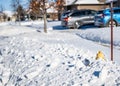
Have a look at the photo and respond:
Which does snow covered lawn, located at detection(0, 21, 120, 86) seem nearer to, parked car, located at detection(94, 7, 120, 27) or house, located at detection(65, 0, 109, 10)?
parked car, located at detection(94, 7, 120, 27)

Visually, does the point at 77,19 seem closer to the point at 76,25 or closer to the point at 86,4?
the point at 76,25

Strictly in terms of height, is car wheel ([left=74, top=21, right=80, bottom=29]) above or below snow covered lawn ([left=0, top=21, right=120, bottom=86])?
below

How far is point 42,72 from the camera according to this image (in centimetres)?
819

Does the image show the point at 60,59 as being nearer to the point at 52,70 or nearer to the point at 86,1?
the point at 52,70

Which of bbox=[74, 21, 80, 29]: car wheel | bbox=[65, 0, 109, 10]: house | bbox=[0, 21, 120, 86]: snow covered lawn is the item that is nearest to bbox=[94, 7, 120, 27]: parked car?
bbox=[74, 21, 80, 29]: car wheel

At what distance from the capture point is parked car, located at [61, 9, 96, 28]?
31.5 m

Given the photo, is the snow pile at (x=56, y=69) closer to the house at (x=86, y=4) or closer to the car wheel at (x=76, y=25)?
the car wheel at (x=76, y=25)

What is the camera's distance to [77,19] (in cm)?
3178

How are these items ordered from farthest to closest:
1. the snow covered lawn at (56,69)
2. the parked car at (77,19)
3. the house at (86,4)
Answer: the house at (86,4)
the parked car at (77,19)
the snow covered lawn at (56,69)

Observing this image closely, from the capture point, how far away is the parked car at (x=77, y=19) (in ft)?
103

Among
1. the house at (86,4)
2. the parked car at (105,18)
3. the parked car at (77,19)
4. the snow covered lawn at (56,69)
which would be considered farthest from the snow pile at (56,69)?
the house at (86,4)

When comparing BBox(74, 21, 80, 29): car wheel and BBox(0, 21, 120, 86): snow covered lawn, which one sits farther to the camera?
BBox(74, 21, 80, 29): car wheel

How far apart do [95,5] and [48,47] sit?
48.4m

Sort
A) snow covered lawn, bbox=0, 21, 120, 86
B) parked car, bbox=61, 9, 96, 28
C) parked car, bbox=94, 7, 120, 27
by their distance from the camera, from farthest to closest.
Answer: parked car, bbox=61, 9, 96, 28 < parked car, bbox=94, 7, 120, 27 < snow covered lawn, bbox=0, 21, 120, 86
